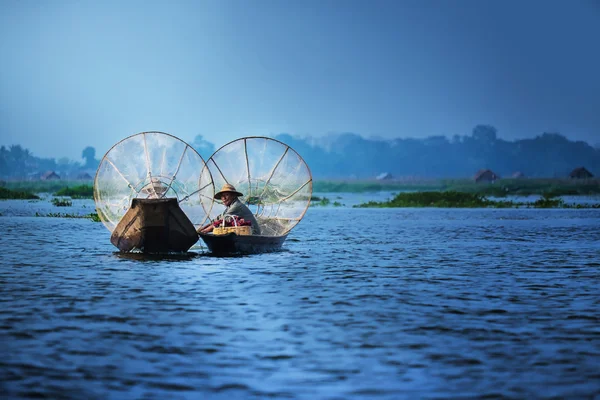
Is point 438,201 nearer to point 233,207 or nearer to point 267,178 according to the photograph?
point 267,178

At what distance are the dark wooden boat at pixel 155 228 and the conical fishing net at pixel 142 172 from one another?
959mm

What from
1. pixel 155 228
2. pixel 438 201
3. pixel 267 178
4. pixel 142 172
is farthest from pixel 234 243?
pixel 438 201

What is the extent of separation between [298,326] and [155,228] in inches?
342

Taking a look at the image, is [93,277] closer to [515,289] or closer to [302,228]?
[515,289]

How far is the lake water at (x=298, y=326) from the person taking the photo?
707cm

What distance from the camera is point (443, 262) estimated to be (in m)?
18.6

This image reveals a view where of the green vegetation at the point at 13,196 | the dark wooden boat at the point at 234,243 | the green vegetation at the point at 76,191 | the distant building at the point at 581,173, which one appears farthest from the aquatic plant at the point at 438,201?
the distant building at the point at 581,173

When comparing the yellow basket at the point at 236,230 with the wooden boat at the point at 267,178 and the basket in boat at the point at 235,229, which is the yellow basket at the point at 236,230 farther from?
the wooden boat at the point at 267,178

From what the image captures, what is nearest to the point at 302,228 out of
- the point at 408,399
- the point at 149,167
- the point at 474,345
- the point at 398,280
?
the point at 149,167

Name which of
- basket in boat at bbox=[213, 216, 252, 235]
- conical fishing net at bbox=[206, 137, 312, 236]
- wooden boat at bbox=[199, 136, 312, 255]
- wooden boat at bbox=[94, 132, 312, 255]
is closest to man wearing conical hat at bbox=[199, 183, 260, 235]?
basket in boat at bbox=[213, 216, 252, 235]

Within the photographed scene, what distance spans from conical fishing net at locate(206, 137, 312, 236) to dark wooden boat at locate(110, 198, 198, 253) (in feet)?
11.3

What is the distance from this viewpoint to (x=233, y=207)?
18.9 metres

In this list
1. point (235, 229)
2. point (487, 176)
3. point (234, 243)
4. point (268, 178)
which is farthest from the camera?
point (487, 176)

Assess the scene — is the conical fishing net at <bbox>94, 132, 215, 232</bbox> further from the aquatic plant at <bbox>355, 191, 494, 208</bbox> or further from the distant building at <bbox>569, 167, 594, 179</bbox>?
the distant building at <bbox>569, 167, 594, 179</bbox>
